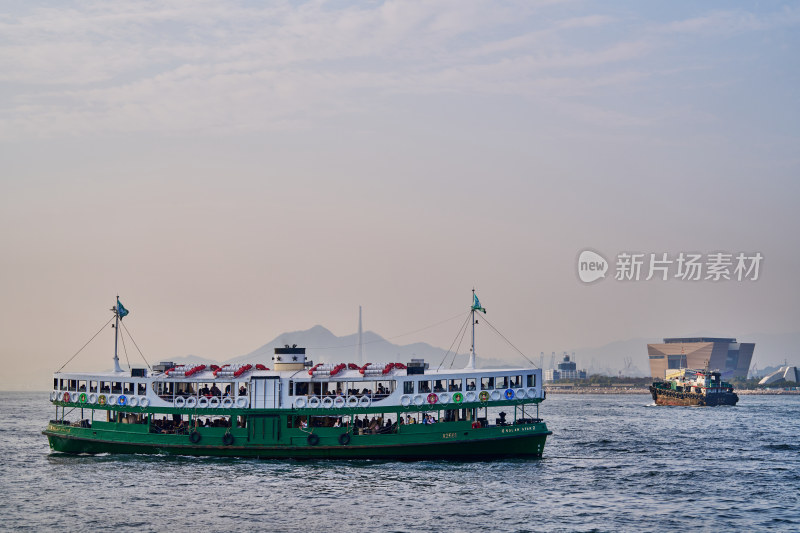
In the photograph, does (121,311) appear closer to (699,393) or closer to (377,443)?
(377,443)

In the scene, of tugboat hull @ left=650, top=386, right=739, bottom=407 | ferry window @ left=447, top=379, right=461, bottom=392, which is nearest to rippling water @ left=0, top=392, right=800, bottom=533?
ferry window @ left=447, top=379, right=461, bottom=392

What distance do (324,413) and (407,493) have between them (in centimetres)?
1200

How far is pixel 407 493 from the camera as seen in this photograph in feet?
158

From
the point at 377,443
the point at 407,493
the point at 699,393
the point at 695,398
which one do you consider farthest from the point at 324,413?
Result: the point at 699,393

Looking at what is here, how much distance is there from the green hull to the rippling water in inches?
30.0

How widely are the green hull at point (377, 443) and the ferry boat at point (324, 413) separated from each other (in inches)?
2.7

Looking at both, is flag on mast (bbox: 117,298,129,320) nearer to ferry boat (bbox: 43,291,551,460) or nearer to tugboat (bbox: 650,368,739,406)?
ferry boat (bbox: 43,291,551,460)

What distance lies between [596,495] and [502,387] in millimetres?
12181

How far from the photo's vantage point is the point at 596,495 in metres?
49.2

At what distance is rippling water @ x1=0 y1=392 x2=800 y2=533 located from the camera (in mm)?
41875

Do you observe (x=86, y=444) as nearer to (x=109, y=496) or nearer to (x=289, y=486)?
(x=109, y=496)

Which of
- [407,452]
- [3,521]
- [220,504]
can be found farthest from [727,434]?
[3,521]

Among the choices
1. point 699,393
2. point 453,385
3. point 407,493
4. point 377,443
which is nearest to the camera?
point 407,493

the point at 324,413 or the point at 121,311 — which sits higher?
the point at 121,311
